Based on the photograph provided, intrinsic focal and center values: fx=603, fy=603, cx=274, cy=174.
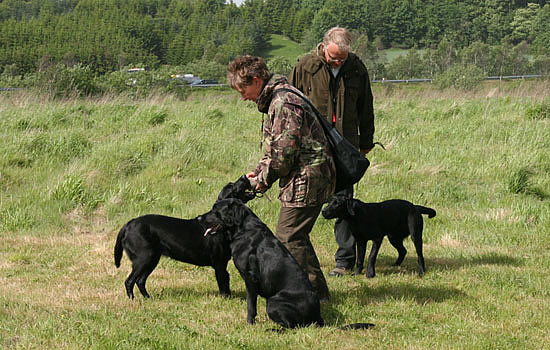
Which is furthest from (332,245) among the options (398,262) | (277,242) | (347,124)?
(277,242)

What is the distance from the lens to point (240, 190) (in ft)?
16.1

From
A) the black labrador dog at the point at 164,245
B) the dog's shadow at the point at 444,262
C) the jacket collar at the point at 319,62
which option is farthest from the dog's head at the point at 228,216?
the dog's shadow at the point at 444,262

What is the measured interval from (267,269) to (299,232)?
49 cm

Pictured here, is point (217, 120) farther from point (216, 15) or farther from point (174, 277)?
point (216, 15)

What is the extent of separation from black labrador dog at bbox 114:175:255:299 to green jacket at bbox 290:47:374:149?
5.88ft

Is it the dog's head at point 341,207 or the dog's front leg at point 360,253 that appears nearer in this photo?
the dog's head at point 341,207

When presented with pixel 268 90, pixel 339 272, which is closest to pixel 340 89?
pixel 268 90

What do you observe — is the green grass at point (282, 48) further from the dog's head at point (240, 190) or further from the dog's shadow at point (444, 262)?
the dog's head at point (240, 190)

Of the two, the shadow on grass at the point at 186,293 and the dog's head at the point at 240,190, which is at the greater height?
the dog's head at the point at 240,190

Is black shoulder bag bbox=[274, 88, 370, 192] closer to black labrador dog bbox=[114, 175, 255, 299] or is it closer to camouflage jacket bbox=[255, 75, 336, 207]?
camouflage jacket bbox=[255, 75, 336, 207]

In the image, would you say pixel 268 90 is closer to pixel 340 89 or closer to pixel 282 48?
pixel 340 89

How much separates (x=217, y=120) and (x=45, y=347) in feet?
35.6

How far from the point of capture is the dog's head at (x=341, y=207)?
20.6 ft

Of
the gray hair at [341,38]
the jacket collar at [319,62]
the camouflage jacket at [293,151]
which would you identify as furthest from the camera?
the jacket collar at [319,62]
